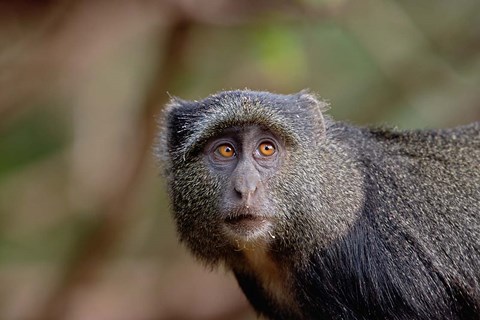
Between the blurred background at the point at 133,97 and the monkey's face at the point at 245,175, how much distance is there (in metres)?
2.43

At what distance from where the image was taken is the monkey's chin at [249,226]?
5.43 metres

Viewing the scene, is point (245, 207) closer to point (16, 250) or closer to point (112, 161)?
point (112, 161)

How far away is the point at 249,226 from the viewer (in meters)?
5.43

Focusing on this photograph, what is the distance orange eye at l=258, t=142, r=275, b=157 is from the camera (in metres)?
5.57

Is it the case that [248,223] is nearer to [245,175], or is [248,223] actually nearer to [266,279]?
[245,175]

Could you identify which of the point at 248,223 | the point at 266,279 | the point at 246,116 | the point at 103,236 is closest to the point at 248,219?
the point at 248,223

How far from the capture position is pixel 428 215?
19.2 feet

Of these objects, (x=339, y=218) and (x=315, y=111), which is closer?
(x=339, y=218)

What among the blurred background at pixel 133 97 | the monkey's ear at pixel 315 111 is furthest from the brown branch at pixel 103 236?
the monkey's ear at pixel 315 111

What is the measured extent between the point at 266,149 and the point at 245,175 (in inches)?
10.8

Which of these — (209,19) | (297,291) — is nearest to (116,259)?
(209,19)

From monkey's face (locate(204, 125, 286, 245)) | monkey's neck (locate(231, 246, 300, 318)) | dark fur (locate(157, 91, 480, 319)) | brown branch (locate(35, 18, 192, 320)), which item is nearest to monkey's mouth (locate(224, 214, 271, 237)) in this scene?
monkey's face (locate(204, 125, 286, 245))

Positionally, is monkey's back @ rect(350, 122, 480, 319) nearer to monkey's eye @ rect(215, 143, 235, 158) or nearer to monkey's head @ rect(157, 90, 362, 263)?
monkey's head @ rect(157, 90, 362, 263)

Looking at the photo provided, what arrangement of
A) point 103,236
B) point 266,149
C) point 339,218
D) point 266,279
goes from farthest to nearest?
point 103,236 → point 266,279 → point 339,218 → point 266,149
